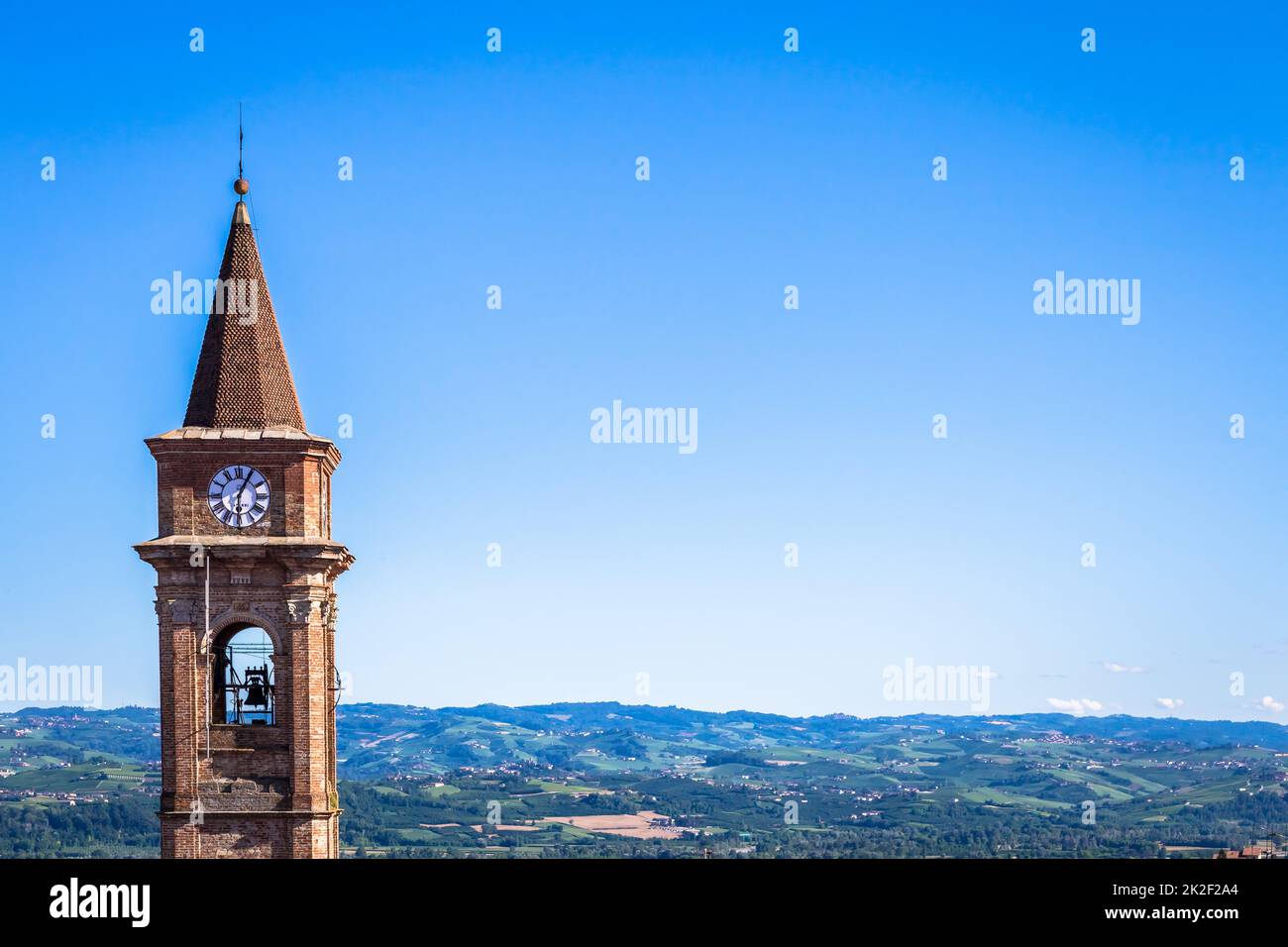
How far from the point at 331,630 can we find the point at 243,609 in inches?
111

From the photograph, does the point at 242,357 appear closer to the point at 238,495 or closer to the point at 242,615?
the point at 238,495

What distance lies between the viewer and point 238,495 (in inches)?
2074

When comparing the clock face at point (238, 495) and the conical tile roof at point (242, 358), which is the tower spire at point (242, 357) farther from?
the clock face at point (238, 495)

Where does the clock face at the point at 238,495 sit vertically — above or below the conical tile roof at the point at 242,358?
below

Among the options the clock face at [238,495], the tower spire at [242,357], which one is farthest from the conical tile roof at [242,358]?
the clock face at [238,495]

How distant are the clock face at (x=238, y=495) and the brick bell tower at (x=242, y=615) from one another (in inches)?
1.1

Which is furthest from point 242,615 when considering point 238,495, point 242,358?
point 242,358

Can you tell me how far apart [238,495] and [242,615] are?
137 inches

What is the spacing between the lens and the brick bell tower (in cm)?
5200

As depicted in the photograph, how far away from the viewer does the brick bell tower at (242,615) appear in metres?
52.0

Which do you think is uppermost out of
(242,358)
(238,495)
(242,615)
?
(242,358)
